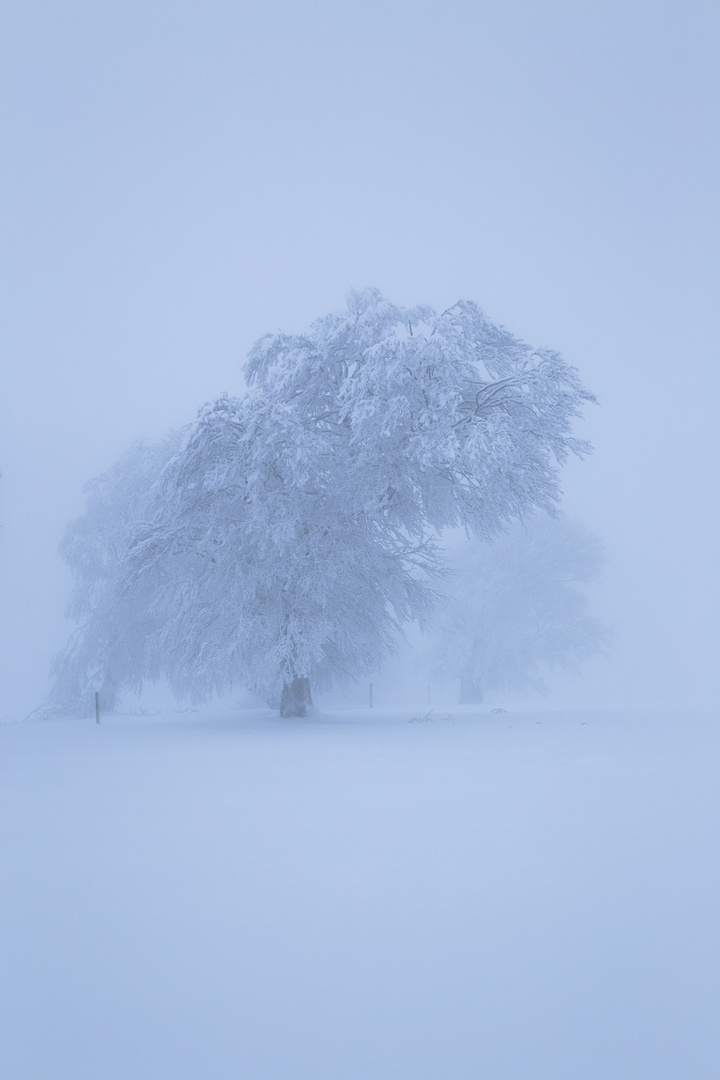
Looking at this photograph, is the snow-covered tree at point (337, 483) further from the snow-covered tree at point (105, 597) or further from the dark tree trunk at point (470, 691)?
the dark tree trunk at point (470, 691)

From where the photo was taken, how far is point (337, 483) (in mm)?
16703

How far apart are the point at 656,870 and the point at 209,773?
5.81m

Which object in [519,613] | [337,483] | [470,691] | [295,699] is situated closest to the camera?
[337,483]

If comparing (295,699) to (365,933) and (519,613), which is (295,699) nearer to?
(519,613)

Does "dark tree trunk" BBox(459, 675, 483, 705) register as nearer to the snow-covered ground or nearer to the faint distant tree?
the faint distant tree

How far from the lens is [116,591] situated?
17.7 metres

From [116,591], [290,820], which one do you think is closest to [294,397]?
[116,591]

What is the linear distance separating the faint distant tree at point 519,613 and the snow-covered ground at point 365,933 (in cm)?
2137

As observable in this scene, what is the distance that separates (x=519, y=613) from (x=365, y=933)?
26490 mm

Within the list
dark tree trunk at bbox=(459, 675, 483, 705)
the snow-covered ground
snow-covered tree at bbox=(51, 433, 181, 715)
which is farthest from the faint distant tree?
the snow-covered ground

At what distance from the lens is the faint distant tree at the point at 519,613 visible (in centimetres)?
2894

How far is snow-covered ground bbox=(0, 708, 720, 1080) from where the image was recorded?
252 centimetres

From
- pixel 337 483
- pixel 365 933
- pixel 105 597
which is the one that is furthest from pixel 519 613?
pixel 365 933

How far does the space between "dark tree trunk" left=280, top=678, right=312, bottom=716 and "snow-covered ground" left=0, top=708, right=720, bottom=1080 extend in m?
10.6
